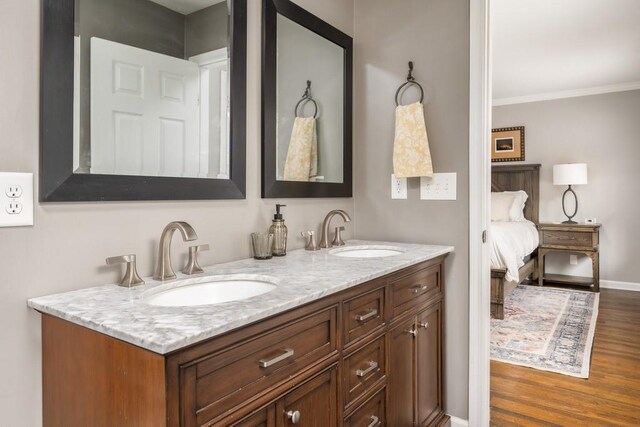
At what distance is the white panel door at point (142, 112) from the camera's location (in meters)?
1.15

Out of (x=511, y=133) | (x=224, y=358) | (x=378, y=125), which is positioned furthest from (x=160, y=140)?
(x=511, y=133)

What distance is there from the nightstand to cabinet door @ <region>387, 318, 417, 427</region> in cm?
413

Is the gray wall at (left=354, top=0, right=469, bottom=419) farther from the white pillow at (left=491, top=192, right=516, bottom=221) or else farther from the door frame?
the white pillow at (left=491, top=192, right=516, bottom=221)

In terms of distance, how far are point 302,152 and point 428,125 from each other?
64cm

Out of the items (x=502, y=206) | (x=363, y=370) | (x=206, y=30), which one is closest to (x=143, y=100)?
(x=206, y=30)

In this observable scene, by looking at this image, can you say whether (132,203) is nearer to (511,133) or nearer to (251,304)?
(251,304)

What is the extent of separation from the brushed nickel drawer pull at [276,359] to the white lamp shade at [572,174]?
196 inches

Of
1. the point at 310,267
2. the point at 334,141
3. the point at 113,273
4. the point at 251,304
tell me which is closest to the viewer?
the point at 251,304

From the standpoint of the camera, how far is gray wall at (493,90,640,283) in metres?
4.92

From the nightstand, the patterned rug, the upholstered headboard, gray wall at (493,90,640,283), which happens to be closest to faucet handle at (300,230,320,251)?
the patterned rug

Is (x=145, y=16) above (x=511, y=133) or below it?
below

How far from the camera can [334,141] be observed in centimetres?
217

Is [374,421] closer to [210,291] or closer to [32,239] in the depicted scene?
[210,291]

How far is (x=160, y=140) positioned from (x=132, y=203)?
0.22m
